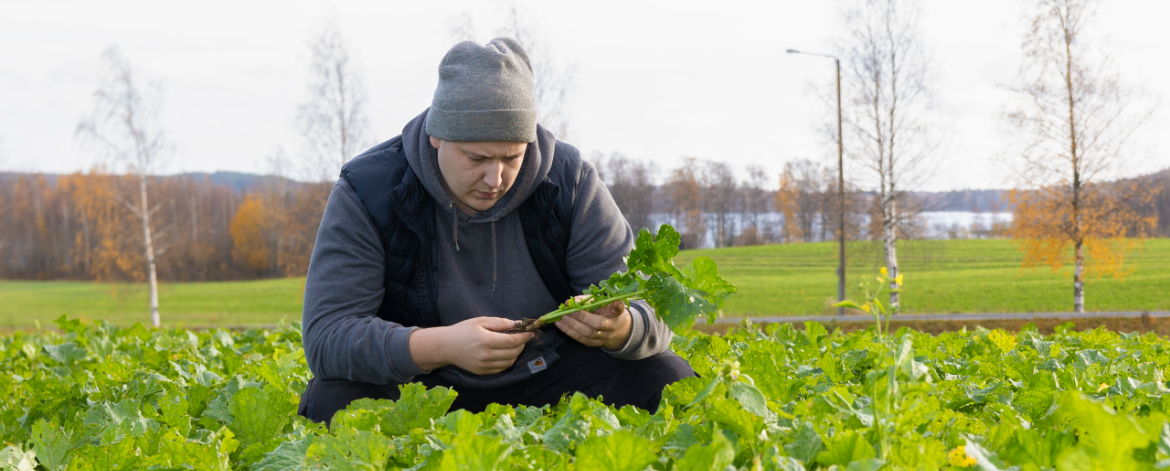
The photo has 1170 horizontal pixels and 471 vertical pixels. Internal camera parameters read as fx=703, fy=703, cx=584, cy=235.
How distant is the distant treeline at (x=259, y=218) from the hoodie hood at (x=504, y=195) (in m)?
18.2

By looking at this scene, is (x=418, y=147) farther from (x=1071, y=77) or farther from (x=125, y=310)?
(x=125, y=310)

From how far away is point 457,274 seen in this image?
2.69m

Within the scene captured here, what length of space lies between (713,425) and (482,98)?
1.55 meters

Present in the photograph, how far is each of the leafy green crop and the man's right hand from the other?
22 centimetres

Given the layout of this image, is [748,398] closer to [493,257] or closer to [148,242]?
[493,257]

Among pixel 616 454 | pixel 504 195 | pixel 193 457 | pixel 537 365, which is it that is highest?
pixel 504 195

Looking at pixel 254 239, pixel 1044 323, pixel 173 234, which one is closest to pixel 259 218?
pixel 254 239

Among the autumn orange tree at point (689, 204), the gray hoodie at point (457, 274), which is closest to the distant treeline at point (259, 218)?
the autumn orange tree at point (689, 204)

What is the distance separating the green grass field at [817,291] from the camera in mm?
23703

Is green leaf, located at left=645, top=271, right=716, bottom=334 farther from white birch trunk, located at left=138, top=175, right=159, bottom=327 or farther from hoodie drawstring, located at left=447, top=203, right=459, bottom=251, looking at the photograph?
white birch trunk, located at left=138, top=175, right=159, bottom=327

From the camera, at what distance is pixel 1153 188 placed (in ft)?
59.8

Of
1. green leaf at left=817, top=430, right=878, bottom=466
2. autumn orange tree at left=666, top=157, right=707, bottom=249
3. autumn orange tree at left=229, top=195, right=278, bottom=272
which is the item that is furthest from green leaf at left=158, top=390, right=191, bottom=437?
autumn orange tree at left=229, top=195, right=278, bottom=272

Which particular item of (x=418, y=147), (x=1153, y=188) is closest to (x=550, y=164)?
(x=418, y=147)

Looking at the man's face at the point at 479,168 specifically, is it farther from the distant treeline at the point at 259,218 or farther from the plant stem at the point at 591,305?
the distant treeline at the point at 259,218
